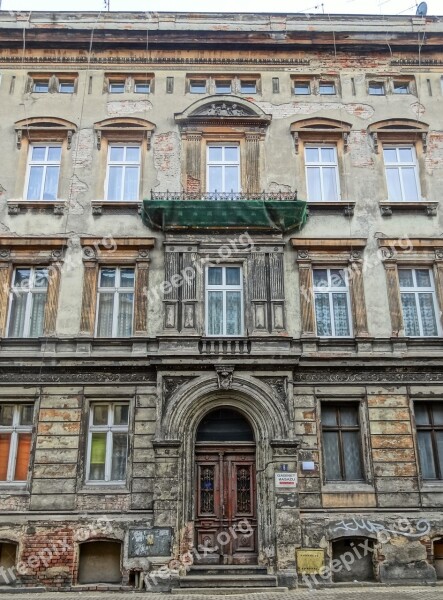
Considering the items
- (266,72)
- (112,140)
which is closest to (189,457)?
(112,140)

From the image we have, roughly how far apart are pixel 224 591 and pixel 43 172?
1124cm

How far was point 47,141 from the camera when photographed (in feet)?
51.5

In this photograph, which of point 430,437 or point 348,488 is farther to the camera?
point 430,437

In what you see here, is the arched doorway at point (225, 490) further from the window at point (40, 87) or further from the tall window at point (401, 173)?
the window at point (40, 87)

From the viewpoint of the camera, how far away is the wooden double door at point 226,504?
12.4 m

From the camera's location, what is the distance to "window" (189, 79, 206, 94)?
16.4 m

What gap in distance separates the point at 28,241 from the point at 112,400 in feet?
15.2

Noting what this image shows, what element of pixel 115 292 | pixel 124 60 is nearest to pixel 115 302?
pixel 115 292

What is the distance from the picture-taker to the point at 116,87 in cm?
1648

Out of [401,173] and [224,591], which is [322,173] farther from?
[224,591]

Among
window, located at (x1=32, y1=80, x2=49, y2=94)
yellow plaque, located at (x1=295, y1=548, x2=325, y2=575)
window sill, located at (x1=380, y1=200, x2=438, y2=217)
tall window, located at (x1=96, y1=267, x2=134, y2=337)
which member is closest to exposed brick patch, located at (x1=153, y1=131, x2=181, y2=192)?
tall window, located at (x1=96, y1=267, x2=134, y2=337)

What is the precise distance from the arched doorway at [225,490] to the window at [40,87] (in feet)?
33.9

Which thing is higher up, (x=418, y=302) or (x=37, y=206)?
(x=37, y=206)

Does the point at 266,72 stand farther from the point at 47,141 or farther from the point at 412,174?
the point at 47,141
